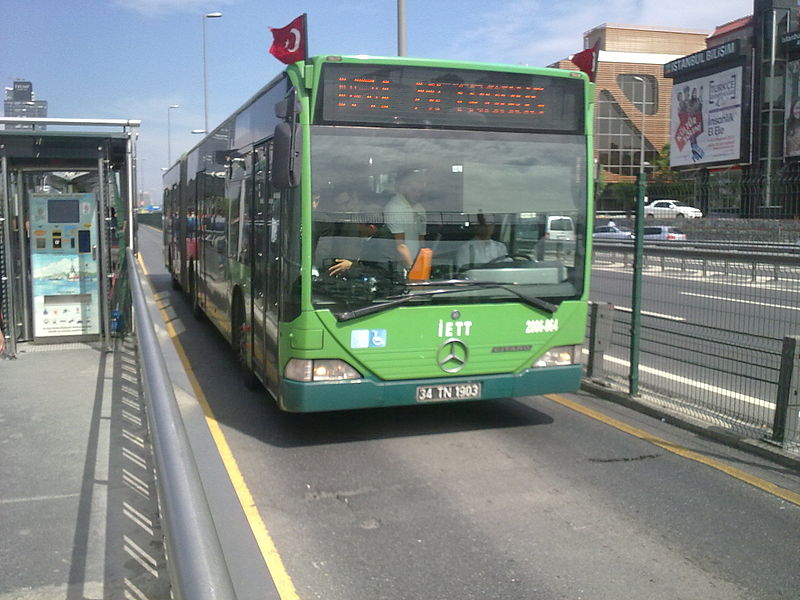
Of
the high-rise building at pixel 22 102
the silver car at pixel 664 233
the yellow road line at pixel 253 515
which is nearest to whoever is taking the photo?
the yellow road line at pixel 253 515

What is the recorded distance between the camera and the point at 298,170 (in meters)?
6.32

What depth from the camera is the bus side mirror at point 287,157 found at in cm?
627

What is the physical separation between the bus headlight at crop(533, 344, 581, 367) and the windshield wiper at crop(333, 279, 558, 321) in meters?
0.39

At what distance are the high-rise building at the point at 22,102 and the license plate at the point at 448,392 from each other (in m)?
12.9

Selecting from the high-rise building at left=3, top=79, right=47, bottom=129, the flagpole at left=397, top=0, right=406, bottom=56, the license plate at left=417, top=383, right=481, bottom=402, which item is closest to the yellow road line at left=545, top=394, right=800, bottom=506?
the license plate at left=417, top=383, right=481, bottom=402

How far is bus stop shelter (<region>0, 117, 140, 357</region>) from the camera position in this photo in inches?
413

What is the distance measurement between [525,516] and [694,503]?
1.19 metres

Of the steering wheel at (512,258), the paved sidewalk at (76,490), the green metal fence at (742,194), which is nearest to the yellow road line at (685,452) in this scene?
the steering wheel at (512,258)

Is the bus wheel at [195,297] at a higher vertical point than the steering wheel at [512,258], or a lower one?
lower

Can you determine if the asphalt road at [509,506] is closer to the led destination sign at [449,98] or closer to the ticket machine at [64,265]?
the led destination sign at [449,98]

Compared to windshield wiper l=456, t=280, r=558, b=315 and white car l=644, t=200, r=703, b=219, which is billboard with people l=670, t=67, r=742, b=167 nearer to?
white car l=644, t=200, r=703, b=219

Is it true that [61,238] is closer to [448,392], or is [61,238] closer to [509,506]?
[448,392]

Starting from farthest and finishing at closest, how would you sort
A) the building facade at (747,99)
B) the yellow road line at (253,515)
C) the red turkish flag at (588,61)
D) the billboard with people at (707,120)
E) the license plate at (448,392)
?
the billboard with people at (707,120) → the building facade at (747,99) → the red turkish flag at (588,61) → the license plate at (448,392) → the yellow road line at (253,515)

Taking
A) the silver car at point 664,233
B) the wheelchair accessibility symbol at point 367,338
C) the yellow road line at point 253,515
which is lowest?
the yellow road line at point 253,515
